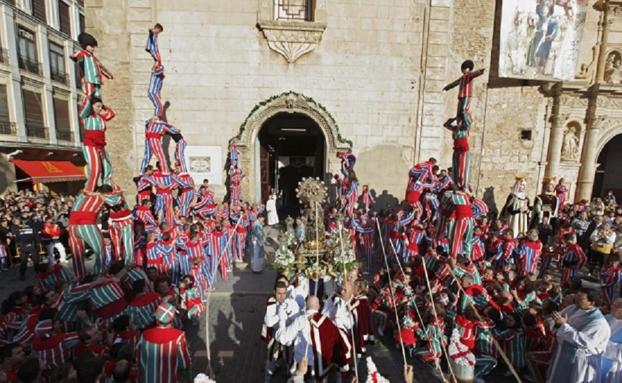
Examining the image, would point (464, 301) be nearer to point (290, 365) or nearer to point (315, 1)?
point (290, 365)

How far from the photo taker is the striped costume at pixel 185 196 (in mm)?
8531

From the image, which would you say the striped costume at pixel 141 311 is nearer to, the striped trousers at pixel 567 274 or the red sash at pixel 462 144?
the red sash at pixel 462 144

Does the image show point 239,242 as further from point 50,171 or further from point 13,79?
point 13,79

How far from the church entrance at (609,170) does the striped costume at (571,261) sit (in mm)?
13716

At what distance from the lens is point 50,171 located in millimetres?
20062

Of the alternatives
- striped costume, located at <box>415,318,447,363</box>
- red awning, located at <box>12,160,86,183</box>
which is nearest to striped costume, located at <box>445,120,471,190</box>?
striped costume, located at <box>415,318,447,363</box>

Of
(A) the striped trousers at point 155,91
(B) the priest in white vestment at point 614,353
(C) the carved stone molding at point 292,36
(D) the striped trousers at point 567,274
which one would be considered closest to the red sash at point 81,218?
(A) the striped trousers at point 155,91

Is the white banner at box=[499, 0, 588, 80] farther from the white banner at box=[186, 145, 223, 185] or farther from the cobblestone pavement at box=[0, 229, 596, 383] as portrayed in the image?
the white banner at box=[186, 145, 223, 185]

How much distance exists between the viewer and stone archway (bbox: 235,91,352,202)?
41.0ft

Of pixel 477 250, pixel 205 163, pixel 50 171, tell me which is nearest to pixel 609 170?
pixel 477 250

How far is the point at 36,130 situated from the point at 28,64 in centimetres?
391

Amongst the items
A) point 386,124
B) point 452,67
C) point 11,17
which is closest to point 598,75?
point 452,67

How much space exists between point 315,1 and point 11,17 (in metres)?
17.8

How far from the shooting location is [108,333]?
502 centimetres
